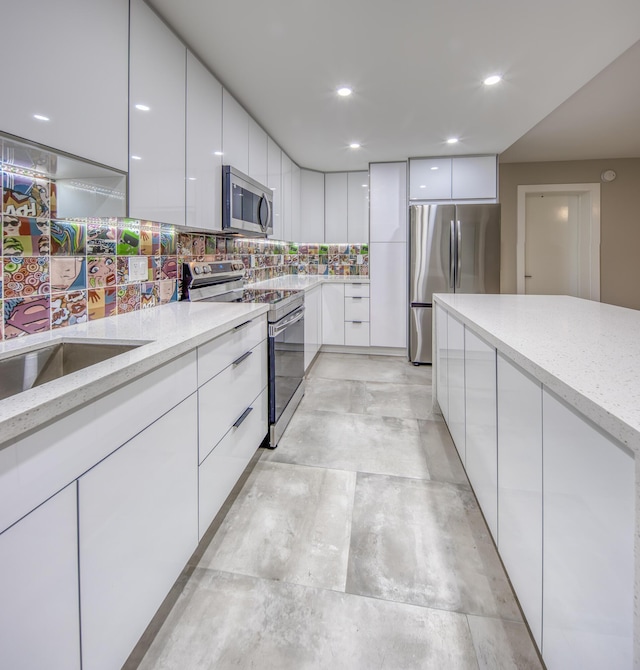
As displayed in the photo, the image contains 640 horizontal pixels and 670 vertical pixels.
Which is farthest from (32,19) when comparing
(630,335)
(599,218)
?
(599,218)

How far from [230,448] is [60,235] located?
3.51ft

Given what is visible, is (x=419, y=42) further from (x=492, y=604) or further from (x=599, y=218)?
(x=599, y=218)

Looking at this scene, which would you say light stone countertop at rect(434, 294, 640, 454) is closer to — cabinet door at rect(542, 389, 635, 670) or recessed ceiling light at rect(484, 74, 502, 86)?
cabinet door at rect(542, 389, 635, 670)

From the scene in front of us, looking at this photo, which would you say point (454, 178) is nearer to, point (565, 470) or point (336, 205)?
point (336, 205)

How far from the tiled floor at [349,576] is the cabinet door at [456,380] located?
0.63ft

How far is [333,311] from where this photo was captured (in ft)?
15.1

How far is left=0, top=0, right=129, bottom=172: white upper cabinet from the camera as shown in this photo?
101 cm

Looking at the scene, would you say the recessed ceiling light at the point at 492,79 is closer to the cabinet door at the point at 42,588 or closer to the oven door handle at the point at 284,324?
the oven door handle at the point at 284,324

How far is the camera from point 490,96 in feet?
8.77

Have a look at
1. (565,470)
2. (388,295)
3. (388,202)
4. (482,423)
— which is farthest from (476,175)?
(565,470)

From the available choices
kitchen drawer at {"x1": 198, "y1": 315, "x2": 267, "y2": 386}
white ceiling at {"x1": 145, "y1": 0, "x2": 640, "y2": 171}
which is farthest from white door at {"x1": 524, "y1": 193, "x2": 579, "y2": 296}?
kitchen drawer at {"x1": 198, "y1": 315, "x2": 267, "y2": 386}

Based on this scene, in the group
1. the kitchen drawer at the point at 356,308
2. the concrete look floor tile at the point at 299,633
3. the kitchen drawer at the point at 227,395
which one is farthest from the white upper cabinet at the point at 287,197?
the concrete look floor tile at the point at 299,633

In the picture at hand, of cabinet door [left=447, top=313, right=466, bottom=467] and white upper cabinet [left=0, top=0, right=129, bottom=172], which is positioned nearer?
white upper cabinet [left=0, top=0, right=129, bottom=172]

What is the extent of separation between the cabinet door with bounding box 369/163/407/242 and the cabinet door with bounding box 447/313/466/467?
2370 millimetres
